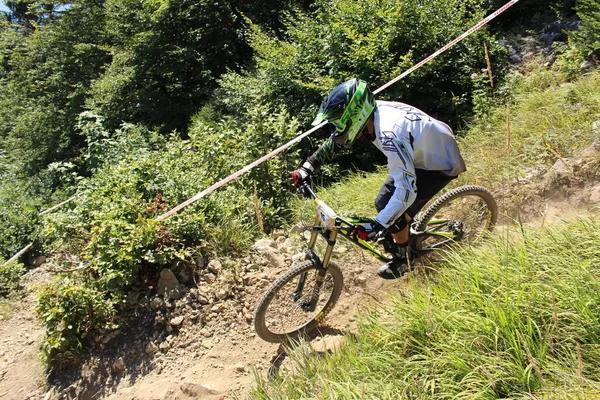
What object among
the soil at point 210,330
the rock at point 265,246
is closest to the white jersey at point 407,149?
the soil at point 210,330

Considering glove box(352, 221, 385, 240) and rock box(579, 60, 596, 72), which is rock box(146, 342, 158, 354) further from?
rock box(579, 60, 596, 72)

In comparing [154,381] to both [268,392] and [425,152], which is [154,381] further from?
[425,152]

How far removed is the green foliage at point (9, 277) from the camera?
22.3 feet

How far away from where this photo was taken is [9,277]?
697cm

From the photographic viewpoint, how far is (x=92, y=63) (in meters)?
15.8

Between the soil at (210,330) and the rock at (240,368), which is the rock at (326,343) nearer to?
the soil at (210,330)

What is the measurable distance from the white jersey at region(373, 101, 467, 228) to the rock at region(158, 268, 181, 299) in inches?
103

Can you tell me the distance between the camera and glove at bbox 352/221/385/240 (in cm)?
336

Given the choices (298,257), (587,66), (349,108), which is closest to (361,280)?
(298,257)

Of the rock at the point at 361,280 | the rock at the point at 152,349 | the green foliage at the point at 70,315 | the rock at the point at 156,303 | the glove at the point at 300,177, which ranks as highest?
the glove at the point at 300,177

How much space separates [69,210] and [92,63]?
12.2m

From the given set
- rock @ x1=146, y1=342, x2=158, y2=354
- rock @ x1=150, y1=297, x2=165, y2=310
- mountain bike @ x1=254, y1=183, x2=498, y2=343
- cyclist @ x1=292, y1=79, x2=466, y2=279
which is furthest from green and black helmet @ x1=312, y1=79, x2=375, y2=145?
rock @ x1=146, y1=342, x2=158, y2=354

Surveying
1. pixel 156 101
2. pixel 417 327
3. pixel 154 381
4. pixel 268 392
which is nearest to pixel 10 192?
pixel 156 101

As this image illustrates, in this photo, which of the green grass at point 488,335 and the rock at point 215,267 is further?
the rock at point 215,267
